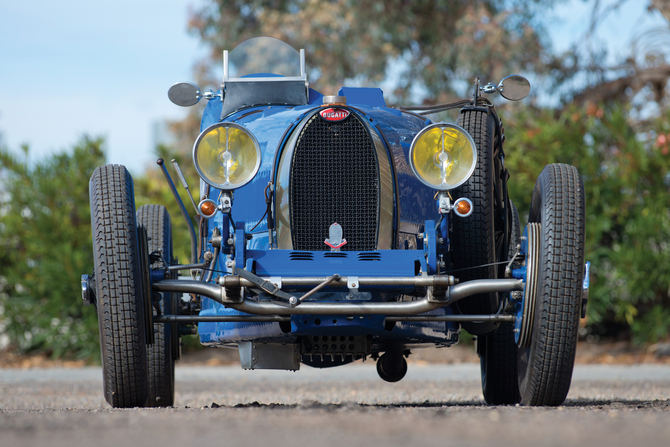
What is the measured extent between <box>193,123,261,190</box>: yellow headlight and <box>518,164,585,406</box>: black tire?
4.92 feet

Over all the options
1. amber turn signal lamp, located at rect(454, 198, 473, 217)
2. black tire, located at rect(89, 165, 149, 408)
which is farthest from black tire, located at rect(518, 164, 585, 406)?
black tire, located at rect(89, 165, 149, 408)

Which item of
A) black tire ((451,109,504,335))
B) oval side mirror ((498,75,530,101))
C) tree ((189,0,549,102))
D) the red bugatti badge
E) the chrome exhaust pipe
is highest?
tree ((189,0,549,102))

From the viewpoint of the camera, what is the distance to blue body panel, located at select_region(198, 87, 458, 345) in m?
3.82

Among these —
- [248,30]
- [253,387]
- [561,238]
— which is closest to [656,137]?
[253,387]

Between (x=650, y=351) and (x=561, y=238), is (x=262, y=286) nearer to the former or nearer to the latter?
(x=561, y=238)

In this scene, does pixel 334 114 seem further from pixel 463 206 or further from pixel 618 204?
pixel 618 204

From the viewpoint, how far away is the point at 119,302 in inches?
148

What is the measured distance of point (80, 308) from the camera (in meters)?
10.8

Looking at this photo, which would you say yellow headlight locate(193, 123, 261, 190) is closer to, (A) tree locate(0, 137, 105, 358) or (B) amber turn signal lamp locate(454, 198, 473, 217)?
(B) amber turn signal lamp locate(454, 198, 473, 217)

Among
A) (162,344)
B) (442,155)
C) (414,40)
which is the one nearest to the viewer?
(442,155)

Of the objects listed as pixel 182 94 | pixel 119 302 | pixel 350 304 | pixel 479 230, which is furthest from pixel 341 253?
pixel 182 94

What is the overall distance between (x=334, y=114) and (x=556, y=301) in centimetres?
151

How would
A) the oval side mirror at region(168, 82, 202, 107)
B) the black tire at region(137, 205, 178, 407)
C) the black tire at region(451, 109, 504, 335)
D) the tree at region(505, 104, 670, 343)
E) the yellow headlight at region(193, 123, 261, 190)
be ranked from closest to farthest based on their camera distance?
the yellow headlight at region(193, 123, 261, 190), the black tire at region(451, 109, 504, 335), the black tire at region(137, 205, 178, 407), the oval side mirror at region(168, 82, 202, 107), the tree at region(505, 104, 670, 343)

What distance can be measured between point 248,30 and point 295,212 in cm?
1500
